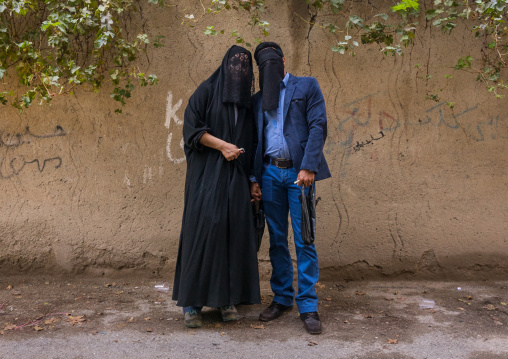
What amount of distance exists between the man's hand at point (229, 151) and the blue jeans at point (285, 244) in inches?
10.9

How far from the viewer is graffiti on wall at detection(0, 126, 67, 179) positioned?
4.48 meters

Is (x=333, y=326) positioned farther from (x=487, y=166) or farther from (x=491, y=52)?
(x=491, y=52)

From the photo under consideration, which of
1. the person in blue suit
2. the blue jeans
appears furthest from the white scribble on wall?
the blue jeans

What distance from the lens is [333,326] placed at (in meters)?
3.51

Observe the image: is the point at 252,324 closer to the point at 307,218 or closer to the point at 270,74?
the point at 307,218

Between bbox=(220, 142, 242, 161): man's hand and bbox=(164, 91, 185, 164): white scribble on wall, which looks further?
bbox=(164, 91, 185, 164): white scribble on wall

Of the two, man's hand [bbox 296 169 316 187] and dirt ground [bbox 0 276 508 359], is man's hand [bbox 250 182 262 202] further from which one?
dirt ground [bbox 0 276 508 359]

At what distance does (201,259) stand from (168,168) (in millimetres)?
1254

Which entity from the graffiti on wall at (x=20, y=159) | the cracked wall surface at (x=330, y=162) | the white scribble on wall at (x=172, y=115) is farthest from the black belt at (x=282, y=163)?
the graffiti on wall at (x=20, y=159)

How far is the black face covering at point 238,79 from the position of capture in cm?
349

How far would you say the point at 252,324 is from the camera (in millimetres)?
3559

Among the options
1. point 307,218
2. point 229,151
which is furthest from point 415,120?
point 229,151

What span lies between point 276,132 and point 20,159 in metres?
2.39

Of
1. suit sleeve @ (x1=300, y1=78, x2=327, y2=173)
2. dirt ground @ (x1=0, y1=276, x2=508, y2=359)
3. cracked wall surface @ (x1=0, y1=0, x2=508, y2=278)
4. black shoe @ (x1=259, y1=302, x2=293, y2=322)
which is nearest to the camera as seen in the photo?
dirt ground @ (x1=0, y1=276, x2=508, y2=359)
